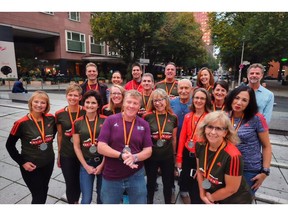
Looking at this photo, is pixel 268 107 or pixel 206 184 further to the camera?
pixel 268 107

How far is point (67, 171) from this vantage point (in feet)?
8.73

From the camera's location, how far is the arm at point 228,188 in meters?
1.85

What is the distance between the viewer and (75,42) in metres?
26.2

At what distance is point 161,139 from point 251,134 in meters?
1.15

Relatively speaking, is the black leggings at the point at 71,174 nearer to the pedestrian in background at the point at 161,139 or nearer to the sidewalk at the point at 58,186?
the sidewalk at the point at 58,186

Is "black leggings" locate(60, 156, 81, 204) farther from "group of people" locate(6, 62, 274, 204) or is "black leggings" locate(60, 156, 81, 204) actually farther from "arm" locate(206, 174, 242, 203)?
"arm" locate(206, 174, 242, 203)

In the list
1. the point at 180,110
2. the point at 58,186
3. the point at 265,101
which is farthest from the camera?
the point at 58,186

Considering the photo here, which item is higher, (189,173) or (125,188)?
(125,188)

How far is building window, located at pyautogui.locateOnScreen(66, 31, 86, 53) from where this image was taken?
25.4 meters

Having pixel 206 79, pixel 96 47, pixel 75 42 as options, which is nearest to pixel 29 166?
pixel 206 79

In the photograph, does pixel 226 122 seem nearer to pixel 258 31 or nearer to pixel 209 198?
pixel 209 198

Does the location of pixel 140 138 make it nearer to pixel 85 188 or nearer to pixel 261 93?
pixel 85 188

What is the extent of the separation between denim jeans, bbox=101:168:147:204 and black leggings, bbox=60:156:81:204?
0.69 m

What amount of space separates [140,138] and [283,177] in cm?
359
